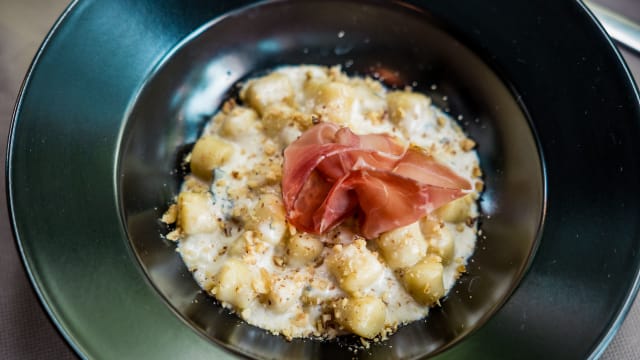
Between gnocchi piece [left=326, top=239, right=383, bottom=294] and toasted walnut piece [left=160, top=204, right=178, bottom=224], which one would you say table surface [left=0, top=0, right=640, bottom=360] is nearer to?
toasted walnut piece [left=160, top=204, right=178, bottom=224]

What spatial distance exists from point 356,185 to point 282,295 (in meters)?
0.32

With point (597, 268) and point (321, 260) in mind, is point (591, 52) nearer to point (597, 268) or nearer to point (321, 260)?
point (597, 268)

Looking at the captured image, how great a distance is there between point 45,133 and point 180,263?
43 cm

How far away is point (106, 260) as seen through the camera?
4.35 ft

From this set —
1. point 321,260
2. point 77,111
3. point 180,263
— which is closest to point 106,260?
point 180,263

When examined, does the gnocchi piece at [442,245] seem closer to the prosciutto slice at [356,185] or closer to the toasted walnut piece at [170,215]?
the prosciutto slice at [356,185]

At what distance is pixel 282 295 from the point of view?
1.46 m

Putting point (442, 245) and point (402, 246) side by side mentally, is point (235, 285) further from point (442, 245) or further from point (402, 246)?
point (442, 245)

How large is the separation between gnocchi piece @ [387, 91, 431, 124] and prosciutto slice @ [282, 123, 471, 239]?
202mm

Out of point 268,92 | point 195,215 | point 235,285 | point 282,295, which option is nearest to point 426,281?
point 282,295

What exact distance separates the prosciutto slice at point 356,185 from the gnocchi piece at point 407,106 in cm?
20

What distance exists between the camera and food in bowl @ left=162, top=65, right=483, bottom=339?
148cm

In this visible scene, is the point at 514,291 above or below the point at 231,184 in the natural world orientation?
below

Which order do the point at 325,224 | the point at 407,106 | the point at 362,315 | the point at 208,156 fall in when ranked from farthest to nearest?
the point at 407,106, the point at 208,156, the point at 325,224, the point at 362,315
